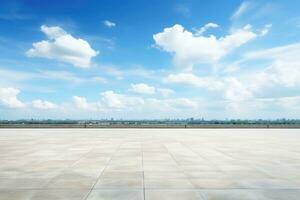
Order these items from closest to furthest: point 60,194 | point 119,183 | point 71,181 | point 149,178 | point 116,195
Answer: point 116,195
point 60,194
point 119,183
point 71,181
point 149,178

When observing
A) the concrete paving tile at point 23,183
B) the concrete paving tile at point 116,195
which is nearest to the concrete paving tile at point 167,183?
the concrete paving tile at point 116,195

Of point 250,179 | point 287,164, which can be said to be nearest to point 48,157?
point 250,179

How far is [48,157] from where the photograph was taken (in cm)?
1438

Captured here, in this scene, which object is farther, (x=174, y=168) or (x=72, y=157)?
(x=72, y=157)

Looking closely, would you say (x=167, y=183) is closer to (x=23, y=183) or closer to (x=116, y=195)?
(x=116, y=195)

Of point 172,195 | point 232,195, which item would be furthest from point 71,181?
point 232,195

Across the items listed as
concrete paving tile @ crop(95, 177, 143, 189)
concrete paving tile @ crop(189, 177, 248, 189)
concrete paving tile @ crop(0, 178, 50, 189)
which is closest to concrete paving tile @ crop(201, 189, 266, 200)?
concrete paving tile @ crop(189, 177, 248, 189)

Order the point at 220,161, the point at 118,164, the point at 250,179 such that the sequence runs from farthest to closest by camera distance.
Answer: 1. the point at 220,161
2. the point at 118,164
3. the point at 250,179

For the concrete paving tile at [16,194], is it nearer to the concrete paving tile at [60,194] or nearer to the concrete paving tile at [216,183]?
the concrete paving tile at [60,194]

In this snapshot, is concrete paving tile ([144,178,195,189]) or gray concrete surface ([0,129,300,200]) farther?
concrete paving tile ([144,178,195,189])

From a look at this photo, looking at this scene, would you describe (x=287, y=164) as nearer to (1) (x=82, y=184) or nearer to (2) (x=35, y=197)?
(1) (x=82, y=184)

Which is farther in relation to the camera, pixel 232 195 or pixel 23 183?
pixel 23 183

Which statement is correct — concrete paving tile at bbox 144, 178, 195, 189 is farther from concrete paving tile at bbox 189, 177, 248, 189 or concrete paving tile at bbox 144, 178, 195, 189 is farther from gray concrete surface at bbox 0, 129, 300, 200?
concrete paving tile at bbox 189, 177, 248, 189

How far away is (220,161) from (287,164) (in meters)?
2.79
